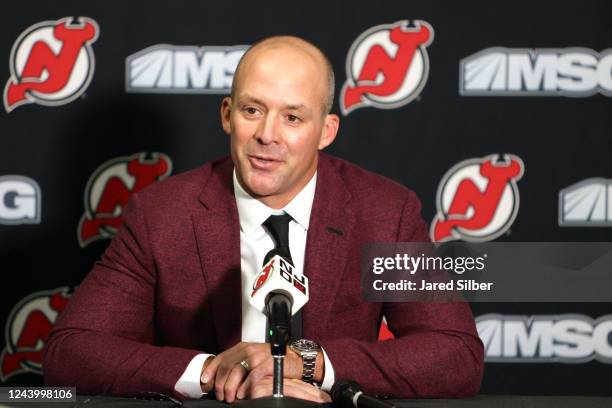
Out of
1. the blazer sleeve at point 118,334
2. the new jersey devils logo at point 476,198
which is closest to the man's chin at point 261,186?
the blazer sleeve at point 118,334

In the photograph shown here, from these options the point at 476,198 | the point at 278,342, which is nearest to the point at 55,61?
the point at 476,198

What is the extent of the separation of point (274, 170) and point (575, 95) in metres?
1.23

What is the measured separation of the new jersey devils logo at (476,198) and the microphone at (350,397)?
4.40ft

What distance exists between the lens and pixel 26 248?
9.69ft

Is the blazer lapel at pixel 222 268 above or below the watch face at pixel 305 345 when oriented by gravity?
above

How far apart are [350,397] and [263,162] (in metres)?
0.73

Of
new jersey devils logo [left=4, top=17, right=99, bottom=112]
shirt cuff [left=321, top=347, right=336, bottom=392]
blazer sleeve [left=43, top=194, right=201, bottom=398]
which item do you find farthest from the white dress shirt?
new jersey devils logo [left=4, top=17, right=99, bottom=112]

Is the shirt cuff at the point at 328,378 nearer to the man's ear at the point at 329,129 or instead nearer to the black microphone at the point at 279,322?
the black microphone at the point at 279,322

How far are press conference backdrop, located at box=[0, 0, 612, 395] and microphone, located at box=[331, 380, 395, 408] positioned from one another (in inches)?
53.0

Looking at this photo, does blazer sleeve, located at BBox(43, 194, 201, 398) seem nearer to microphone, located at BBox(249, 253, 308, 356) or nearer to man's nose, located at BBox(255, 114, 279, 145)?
man's nose, located at BBox(255, 114, 279, 145)

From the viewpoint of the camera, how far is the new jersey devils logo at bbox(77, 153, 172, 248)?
295 centimetres

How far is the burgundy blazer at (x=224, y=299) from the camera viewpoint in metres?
2.01

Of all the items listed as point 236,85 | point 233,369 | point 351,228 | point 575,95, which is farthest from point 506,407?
point 575,95

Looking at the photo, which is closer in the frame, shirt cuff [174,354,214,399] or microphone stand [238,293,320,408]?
microphone stand [238,293,320,408]
